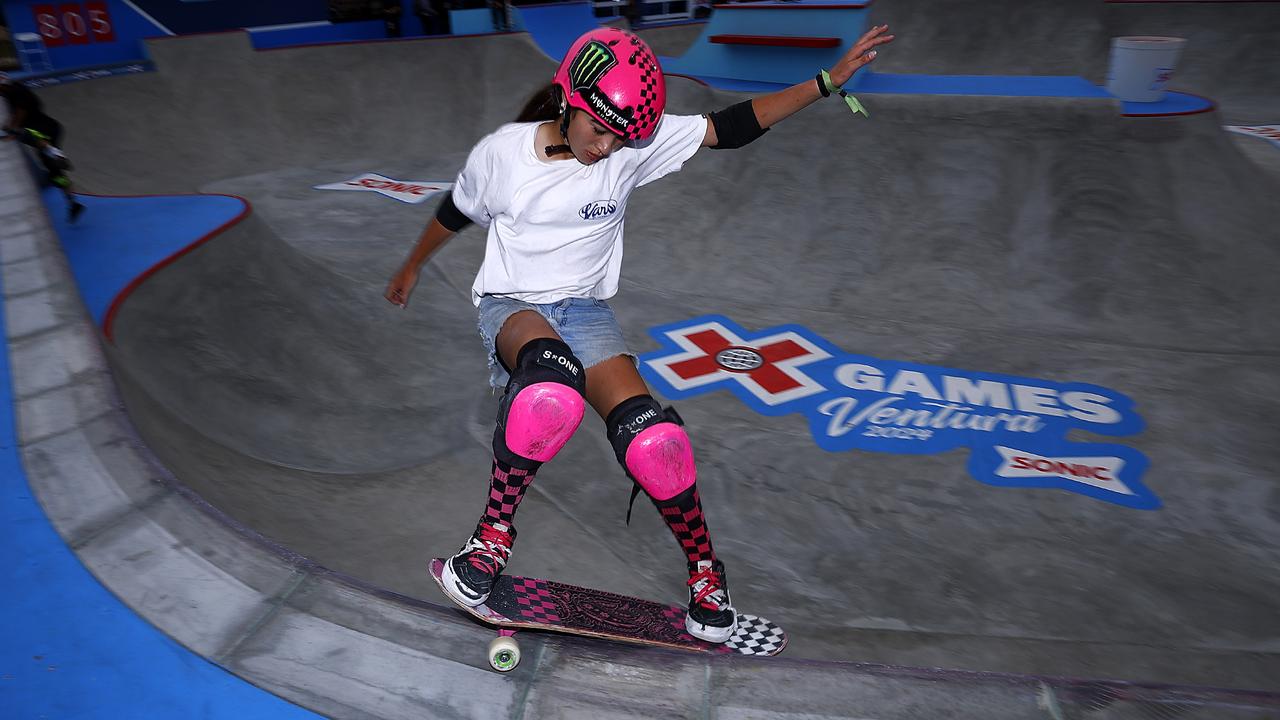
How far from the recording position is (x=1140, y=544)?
4.36 meters

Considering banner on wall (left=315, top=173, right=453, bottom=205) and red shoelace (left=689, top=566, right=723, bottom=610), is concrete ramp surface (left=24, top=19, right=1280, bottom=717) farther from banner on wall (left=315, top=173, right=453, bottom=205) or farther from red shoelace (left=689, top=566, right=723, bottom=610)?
banner on wall (left=315, top=173, right=453, bottom=205)

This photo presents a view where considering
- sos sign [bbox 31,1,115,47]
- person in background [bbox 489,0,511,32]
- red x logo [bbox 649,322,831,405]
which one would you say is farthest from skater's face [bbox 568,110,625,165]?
person in background [bbox 489,0,511,32]

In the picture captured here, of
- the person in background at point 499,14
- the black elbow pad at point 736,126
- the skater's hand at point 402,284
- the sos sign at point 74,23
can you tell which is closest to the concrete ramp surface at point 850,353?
the skater's hand at point 402,284

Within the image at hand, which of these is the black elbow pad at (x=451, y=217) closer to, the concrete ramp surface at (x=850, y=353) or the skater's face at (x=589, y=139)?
the skater's face at (x=589, y=139)

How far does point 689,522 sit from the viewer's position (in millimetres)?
2639

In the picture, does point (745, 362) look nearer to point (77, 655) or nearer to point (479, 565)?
point (479, 565)

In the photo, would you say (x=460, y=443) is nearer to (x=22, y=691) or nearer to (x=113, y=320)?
(x=113, y=320)

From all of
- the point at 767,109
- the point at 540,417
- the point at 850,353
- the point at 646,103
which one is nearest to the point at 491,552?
the point at 540,417

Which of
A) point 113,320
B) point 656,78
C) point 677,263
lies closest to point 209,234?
point 113,320

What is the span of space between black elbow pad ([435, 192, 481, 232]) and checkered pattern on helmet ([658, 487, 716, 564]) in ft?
A: 4.82

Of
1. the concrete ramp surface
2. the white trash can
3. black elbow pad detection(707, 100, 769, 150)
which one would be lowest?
the concrete ramp surface

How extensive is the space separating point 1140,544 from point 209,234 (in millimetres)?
7536

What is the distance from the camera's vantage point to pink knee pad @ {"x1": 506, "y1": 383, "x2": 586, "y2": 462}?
2.43 metres

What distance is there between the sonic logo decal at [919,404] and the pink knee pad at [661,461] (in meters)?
3.21
